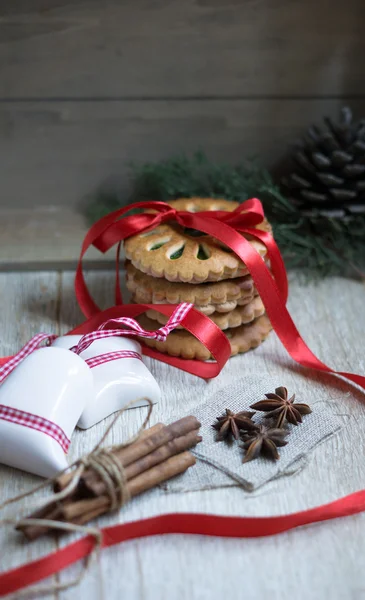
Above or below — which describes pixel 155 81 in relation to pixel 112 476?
above

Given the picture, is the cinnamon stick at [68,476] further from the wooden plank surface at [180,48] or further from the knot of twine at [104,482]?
the wooden plank surface at [180,48]

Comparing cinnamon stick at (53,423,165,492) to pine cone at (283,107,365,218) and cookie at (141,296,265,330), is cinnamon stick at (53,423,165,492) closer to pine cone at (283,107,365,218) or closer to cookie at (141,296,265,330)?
cookie at (141,296,265,330)

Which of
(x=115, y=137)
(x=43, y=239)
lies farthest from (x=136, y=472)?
(x=115, y=137)

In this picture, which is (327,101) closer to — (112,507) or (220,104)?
(220,104)

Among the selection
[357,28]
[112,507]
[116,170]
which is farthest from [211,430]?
[357,28]

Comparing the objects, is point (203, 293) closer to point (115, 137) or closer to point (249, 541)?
point (249, 541)

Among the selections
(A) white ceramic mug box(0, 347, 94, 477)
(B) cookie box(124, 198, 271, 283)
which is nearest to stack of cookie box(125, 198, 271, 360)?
(B) cookie box(124, 198, 271, 283)

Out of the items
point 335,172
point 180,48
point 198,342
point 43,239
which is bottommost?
point 43,239

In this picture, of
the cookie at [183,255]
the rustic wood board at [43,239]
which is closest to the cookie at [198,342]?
the cookie at [183,255]

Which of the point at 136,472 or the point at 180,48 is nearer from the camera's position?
the point at 136,472
